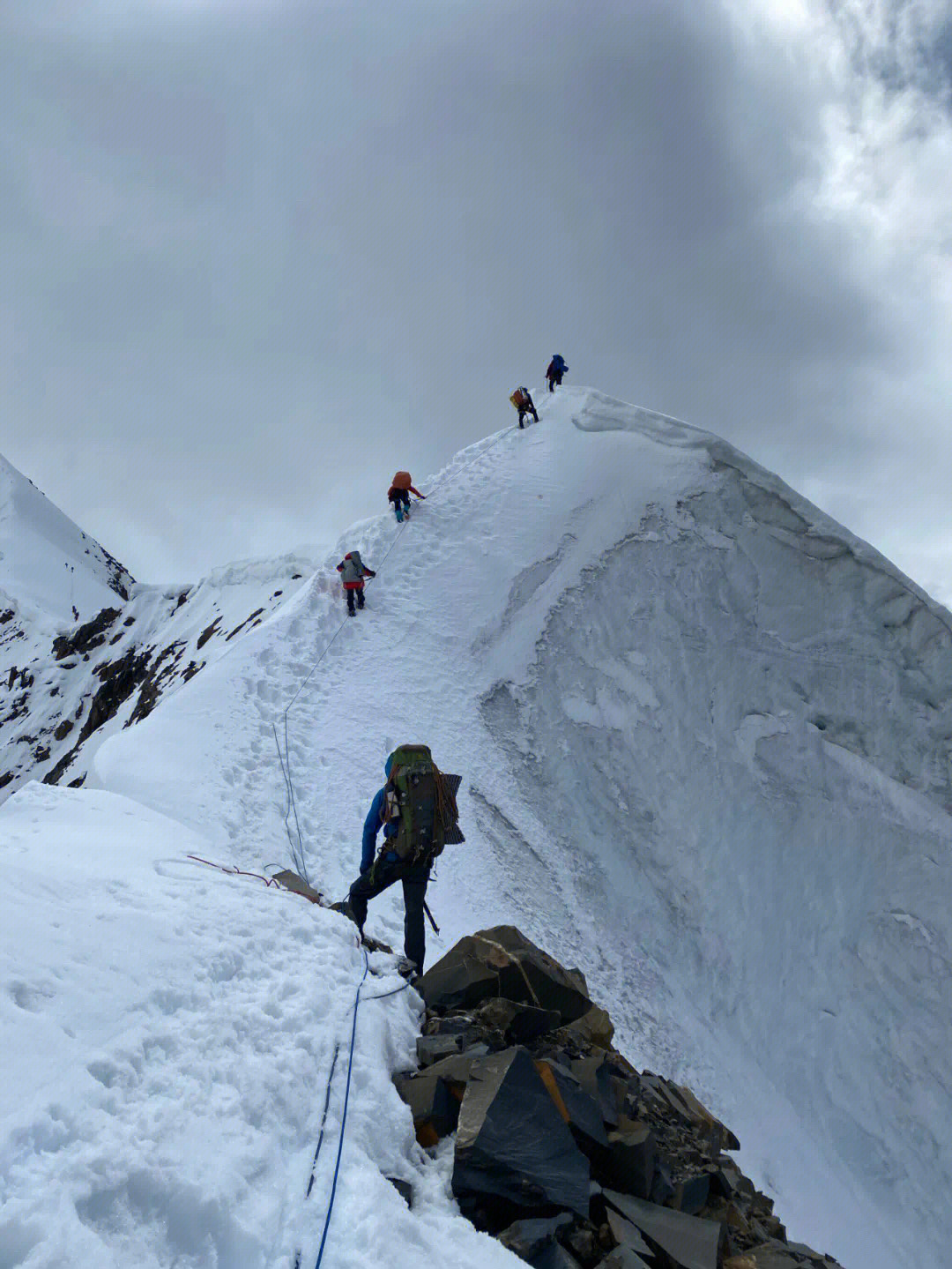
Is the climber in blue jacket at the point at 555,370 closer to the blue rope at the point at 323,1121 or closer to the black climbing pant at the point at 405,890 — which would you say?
the black climbing pant at the point at 405,890

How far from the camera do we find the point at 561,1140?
4.56 meters

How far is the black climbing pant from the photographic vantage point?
282 inches

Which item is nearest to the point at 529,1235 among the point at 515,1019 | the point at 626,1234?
the point at 626,1234

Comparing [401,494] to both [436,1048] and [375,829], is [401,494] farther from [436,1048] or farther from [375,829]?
[436,1048]

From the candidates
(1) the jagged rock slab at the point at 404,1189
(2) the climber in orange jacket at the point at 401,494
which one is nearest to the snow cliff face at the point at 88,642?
(2) the climber in orange jacket at the point at 401,494

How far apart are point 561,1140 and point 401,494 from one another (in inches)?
616

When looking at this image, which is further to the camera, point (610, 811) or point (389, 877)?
point (610, 811)

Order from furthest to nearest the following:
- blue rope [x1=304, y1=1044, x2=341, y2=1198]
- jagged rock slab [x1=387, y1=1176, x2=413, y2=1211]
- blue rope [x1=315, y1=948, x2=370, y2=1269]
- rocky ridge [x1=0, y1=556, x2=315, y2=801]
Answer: rocky ridge [x1=0, y1=556, x2=315, y2=801] → jagged rock slab [x1=387, y1=1176, x2=413, y2=1211] → blue rope [x1=304, y1=1044, x2=341, y2=1198] → blue rope [x1=315, y1=948, x2=370, y2=1269]

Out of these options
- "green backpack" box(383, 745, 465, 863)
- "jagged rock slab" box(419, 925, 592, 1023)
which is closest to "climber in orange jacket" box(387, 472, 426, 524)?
"green backpack" box(383, 745, 465, 863)

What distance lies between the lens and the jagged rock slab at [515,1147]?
4254mm

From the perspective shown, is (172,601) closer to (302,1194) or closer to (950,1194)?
(950,1194)

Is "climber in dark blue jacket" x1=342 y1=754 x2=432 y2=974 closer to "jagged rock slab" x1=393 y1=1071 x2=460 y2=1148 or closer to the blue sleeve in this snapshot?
the blue sleeve

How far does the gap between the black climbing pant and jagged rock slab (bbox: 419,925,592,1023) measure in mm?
427

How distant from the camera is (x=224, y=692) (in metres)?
13.0
